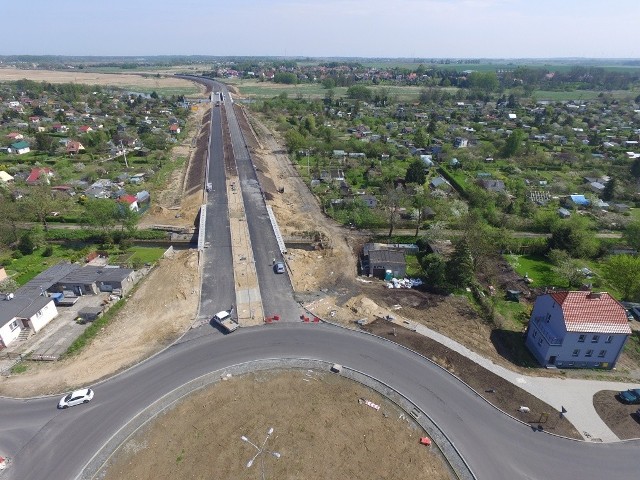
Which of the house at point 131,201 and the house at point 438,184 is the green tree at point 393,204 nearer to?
the house at point 438,184

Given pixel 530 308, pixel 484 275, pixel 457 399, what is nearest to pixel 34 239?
pixel 457 399

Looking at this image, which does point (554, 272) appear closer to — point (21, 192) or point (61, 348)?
point (61, 348)

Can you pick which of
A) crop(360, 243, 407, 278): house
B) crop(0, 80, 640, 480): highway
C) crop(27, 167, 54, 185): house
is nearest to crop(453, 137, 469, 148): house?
crop(360, 243, 407, 278): house

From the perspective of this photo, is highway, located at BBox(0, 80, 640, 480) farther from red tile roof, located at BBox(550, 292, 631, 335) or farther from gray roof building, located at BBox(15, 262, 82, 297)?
gray roof building, located at BBox(15, 262, 82, 297)

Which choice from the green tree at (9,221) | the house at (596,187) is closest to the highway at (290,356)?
the green tree at (9,221)

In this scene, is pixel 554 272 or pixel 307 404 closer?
pixel 307 404


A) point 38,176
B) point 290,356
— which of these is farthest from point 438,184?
point 38,176
